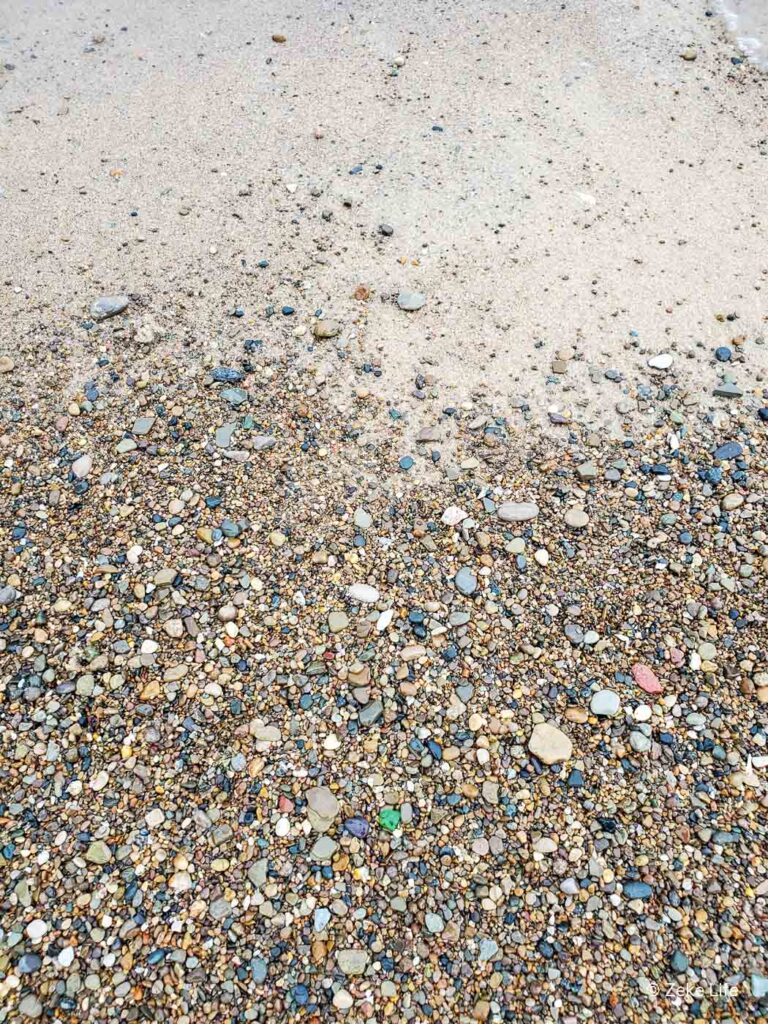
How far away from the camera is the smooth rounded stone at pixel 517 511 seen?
13.0 ft

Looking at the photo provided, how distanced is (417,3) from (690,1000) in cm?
751

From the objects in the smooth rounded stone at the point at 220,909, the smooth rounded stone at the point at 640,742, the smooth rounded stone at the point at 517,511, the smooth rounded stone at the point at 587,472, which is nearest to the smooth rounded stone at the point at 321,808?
the smooth rounded stone at the point at 220,909

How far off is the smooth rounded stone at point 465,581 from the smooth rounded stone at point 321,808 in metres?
1.11

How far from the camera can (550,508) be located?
4020 millimetres

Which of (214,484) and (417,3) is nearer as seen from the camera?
(214,484)

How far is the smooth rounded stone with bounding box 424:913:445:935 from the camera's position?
2.83 m

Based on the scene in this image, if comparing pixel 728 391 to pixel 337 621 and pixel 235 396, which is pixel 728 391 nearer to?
pixel 337 621

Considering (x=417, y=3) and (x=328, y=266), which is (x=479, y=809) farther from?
(x=417, y=3)

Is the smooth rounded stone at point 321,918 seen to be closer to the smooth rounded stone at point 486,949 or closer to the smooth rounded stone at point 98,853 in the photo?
the smooth rounded stone at point 486,949

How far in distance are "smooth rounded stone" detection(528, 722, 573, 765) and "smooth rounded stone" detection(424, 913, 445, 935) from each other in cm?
73

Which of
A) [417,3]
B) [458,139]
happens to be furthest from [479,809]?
[417,3]

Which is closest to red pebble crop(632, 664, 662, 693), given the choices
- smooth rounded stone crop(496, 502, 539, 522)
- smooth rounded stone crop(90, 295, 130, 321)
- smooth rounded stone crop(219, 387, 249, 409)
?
smooth rounded stone crop(496, 502, 539, 522)

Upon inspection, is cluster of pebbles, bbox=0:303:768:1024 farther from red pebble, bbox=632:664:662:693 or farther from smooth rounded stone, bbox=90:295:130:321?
smooth rounded stone, bbox=90:295:130:321

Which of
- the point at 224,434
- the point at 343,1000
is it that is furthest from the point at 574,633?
the point at 224,434
